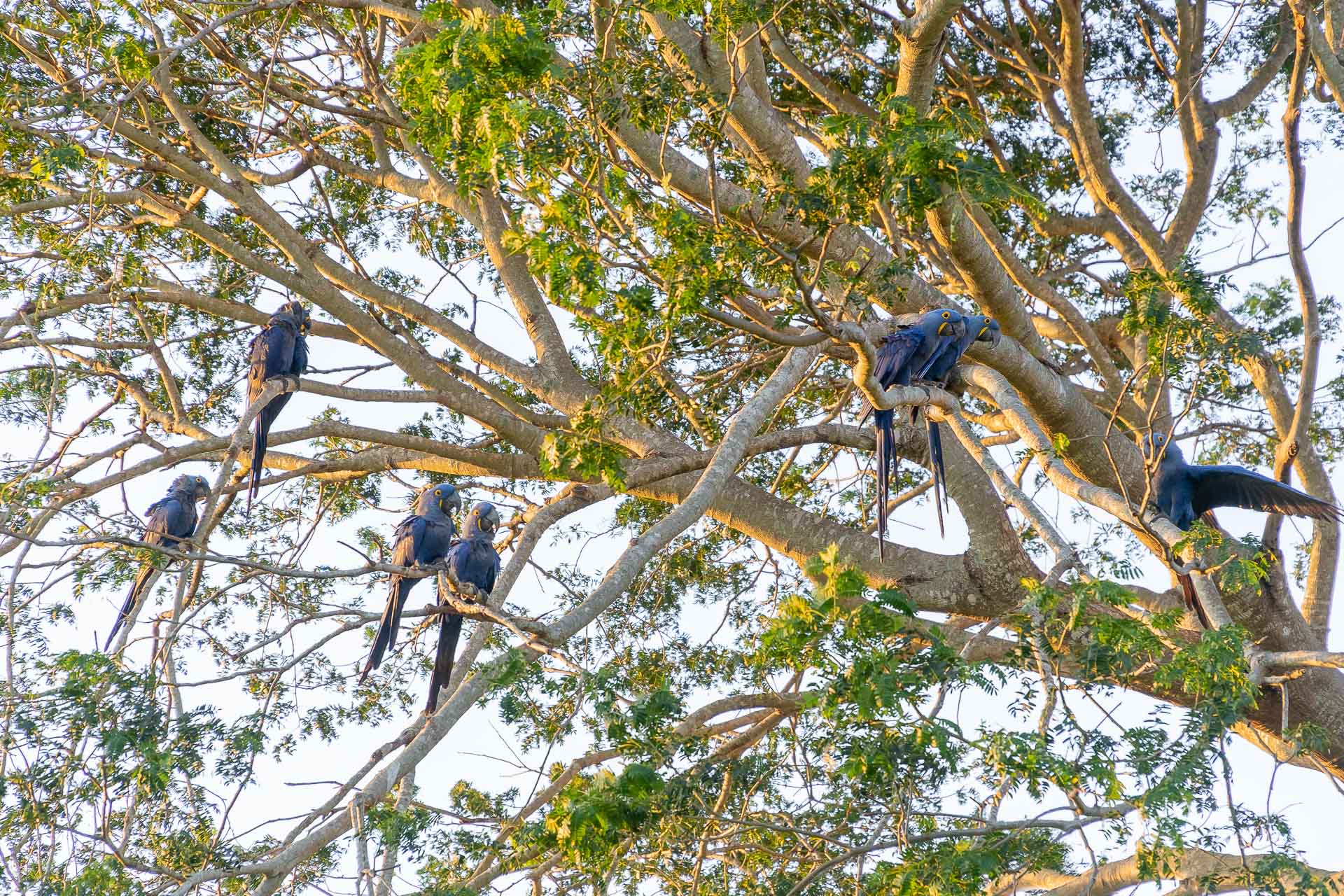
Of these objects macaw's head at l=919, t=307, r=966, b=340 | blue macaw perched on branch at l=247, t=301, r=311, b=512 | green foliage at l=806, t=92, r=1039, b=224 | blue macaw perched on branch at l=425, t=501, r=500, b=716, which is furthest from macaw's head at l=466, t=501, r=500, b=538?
green foliage at l=806, t=92, r=1039, b=224

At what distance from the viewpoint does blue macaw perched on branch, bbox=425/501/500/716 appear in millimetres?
5746

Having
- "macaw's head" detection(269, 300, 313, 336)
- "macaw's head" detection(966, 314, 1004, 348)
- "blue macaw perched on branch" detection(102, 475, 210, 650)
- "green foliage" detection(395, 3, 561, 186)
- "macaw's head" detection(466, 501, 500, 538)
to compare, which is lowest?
"green foliage" detection(395, 3, 561, 186)

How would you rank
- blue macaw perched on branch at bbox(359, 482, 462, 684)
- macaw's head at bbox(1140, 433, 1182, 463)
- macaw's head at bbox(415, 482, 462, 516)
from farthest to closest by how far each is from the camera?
macaw's head at bbox(415, 482, 462, 516), blue macaw perched on branch at bbox(359, 482, 462, 684), macaw's head at bbox(1140, 433, 1182, 463)

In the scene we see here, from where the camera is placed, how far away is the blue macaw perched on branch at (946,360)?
5.65m

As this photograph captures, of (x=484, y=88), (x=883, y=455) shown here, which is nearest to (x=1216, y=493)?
(x=883, y=455)

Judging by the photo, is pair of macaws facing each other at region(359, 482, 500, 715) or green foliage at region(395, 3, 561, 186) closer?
green foliage at region(395, 3, 561, 186)

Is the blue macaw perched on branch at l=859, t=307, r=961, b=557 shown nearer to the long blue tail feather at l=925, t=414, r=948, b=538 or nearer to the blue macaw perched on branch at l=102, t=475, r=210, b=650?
the long blue tail feather at l=925, t=414, r=948, b=538

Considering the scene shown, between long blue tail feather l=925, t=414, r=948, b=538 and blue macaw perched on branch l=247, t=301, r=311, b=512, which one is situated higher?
blue macaw perched on branch l=247, t=301, r=311, b=512

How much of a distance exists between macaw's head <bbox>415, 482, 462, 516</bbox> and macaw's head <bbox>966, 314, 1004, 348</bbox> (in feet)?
9.65

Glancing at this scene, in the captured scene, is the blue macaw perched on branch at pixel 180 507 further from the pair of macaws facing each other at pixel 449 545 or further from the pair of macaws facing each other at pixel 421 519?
the pair of macaws facing each other at pixel 449 545

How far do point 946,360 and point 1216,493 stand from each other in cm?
150

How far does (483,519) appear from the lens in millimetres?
6359

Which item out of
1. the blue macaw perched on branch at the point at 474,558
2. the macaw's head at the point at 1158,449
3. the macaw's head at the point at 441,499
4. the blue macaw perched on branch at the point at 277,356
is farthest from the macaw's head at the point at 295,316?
the macaw's head at the point at 1158,449

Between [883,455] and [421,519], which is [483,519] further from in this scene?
[883,455]
